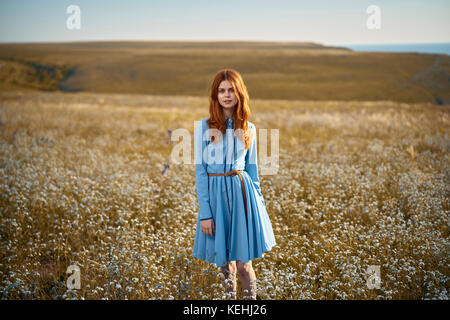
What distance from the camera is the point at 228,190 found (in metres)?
3.26

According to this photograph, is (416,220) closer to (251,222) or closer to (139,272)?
(251,222)

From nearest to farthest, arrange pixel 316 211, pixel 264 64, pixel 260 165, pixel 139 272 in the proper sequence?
pixel 139 272, pixel 316 211, pixel 260 165, pixel 264 64

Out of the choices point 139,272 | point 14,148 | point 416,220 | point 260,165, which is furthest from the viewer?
point 14,148

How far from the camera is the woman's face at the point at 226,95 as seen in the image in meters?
3.19

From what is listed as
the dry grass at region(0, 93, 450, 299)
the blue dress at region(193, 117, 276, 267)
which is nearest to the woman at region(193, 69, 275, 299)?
the blue dress at region(193, 117, 276, 267)

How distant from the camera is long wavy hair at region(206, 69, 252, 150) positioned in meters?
3.21

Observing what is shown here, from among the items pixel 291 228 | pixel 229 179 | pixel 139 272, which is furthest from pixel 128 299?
pixel 291 228

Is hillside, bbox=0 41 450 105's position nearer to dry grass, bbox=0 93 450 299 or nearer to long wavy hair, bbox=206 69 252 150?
dry grass, bbox=0 93 450 299

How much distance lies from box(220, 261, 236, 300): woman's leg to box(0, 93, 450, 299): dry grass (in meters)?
0.15

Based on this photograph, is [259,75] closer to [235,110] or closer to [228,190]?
[235,110]

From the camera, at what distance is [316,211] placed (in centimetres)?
546

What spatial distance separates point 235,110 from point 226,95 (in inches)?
9.3

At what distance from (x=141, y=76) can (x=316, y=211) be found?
238 feet

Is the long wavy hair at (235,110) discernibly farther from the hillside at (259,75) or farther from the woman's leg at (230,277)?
the hillside at (259,75)
